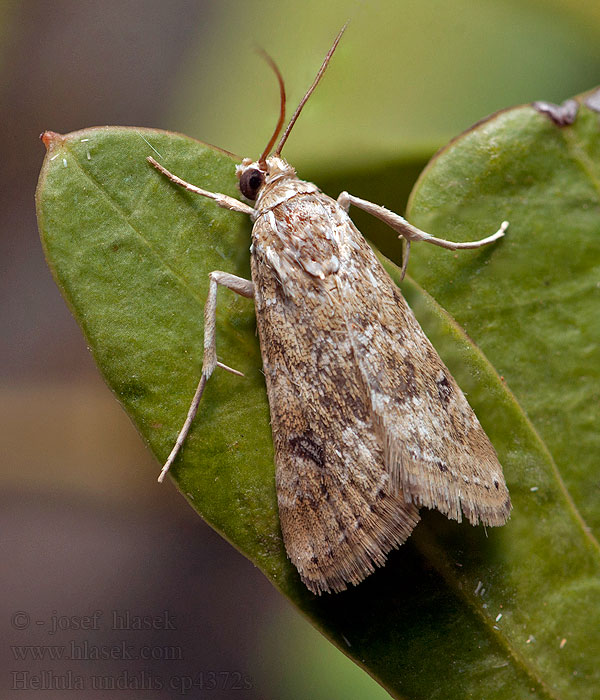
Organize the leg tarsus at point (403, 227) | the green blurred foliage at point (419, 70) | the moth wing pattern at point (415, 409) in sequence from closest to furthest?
the moth wing pattern at point (415, 409), the leg tarsus at point (403, 227), the green blurred foliage at point (419, 70)

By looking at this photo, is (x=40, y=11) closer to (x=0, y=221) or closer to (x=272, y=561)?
(x=0, y=221)

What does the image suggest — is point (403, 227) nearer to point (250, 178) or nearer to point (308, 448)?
point (250, 178)

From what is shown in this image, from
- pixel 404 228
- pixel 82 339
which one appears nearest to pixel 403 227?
pixel 404 228

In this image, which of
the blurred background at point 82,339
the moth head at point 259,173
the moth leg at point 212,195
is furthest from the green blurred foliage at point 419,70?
the moth leg at point 212,195

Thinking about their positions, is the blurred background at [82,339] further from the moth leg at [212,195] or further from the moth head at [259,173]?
the moth leg at [212,195]

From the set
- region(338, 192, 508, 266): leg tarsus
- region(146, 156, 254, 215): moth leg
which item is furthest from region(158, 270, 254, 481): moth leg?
region(338, 192, 508, 266): leg tarsus

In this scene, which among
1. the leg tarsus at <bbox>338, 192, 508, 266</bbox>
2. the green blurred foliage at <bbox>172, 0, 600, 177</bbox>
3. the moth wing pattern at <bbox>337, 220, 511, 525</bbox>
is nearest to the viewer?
the moth wing pattern at <bbox>337, 220, 511, 525</bbox>

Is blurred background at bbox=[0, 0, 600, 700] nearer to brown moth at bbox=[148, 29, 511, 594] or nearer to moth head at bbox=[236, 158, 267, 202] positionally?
moth head at bbox=[236, 158, 267, 202]
